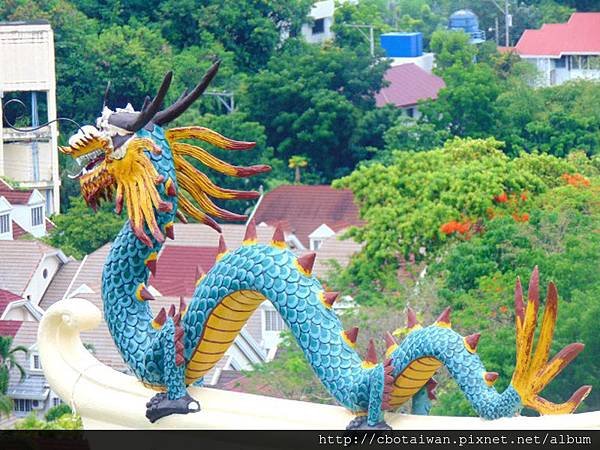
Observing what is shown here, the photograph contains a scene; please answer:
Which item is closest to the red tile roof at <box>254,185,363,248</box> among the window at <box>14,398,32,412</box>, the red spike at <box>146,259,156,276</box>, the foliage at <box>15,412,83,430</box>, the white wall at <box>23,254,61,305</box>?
the white wall at <box>23,254,61,305</box>

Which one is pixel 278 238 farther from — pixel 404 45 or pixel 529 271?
pixel 404 45

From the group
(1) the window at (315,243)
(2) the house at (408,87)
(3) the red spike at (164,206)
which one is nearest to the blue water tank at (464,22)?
(2) the house at (408,87)

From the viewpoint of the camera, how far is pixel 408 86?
238ft

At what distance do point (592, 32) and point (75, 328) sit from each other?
5711 centimetres

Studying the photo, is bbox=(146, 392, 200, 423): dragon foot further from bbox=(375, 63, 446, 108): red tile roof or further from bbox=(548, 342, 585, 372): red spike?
bbox=(375, 63, 446, 108): red tile roof

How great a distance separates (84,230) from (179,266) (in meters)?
2.96

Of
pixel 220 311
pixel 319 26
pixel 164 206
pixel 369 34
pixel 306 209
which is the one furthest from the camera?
pixel 319 26

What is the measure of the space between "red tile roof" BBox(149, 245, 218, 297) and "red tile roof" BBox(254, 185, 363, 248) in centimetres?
431

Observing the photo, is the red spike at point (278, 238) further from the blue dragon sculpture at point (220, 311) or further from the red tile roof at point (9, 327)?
the red tile roof at point (9, 327)

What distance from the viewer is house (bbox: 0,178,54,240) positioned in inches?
2185

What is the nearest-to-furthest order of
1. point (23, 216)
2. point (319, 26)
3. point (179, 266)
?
1. point (179, 266)
2. point (23, 216)
3. point (319, 26)

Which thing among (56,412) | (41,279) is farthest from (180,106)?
(41,279)

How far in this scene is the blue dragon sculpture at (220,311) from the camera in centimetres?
2127

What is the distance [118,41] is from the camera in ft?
221
